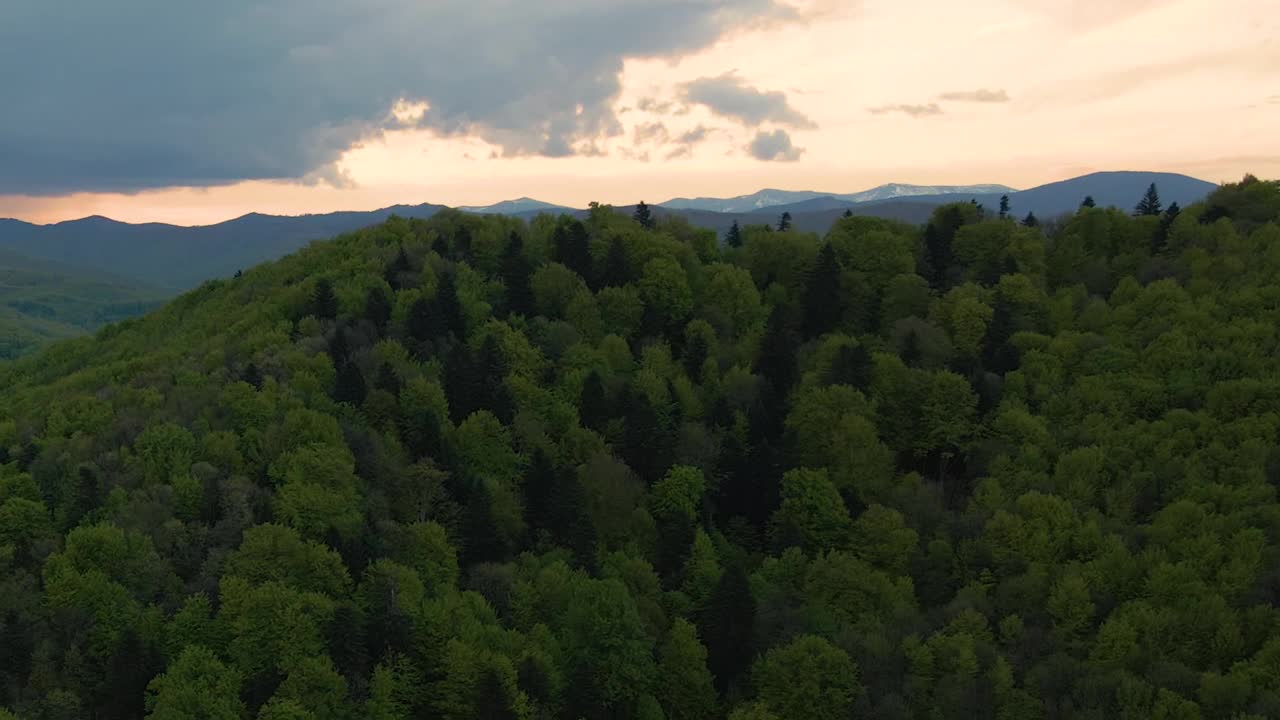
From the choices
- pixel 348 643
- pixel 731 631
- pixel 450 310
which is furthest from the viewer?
pixel 450 310

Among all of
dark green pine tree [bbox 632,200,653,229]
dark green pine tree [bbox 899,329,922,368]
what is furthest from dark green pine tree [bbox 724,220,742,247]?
dark green pine tree [bbox 899,329,922,368]

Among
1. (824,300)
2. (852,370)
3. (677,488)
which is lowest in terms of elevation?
(677,488)

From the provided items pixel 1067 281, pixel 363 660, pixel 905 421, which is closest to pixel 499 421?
pixel 363 660

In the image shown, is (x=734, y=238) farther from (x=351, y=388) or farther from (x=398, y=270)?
(x=351, y=388)

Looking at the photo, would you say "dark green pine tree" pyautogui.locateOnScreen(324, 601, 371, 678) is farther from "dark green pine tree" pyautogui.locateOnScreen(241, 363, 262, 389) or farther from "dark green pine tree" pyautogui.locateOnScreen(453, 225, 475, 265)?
"dark green pine tree" pyautogui.locateOnScreen(453, 225, 475, 265)

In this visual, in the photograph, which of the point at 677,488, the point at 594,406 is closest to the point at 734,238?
the point at 594,406
